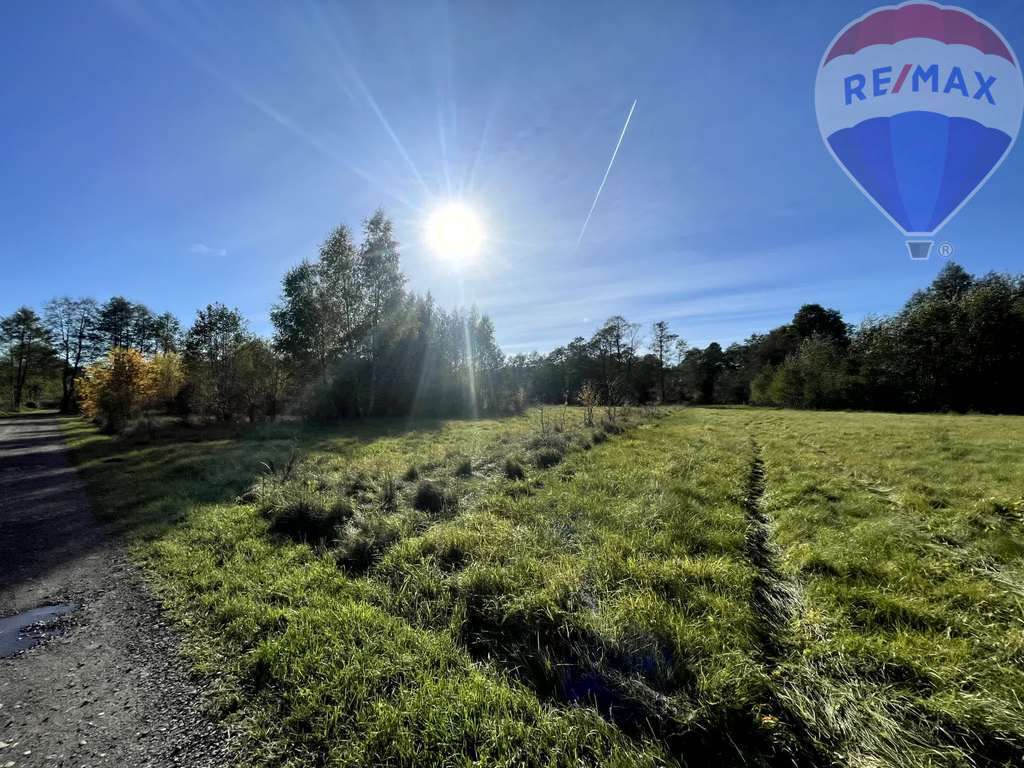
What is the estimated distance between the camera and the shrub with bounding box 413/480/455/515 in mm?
6764

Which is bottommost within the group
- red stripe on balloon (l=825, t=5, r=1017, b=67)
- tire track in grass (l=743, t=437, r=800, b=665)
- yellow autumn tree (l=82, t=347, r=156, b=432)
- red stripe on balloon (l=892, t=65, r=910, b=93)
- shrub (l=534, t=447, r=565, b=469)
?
tire track in grass (l=743, t=437, r=800, b=665)

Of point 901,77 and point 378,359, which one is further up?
point 901,77

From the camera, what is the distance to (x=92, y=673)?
119 inches

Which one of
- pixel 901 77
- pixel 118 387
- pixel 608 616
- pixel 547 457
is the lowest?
pixel 608 616

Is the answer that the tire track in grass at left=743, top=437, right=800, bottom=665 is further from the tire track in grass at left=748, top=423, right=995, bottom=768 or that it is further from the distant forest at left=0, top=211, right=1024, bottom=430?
the distant forest at left=0, top=211, right=1024, bottom=430

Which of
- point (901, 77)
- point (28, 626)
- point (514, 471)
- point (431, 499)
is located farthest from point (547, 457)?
point (901, 77)

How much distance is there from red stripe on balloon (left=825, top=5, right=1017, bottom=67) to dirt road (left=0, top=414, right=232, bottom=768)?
1526cm

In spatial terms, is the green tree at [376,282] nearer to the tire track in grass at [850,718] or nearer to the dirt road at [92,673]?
the dirt road at [92,673]

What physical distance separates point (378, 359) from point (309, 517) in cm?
2041

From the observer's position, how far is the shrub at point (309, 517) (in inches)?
233

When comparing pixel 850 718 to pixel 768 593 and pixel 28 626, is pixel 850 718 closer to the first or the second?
pixel 768 593

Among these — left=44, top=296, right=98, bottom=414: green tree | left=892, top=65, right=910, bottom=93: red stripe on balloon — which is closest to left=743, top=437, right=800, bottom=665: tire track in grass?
left=892, top=65, right=910, bottom=93: red stripe on balloon

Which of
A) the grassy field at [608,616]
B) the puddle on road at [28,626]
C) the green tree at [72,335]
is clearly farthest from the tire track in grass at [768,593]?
the green tree at [72,335]

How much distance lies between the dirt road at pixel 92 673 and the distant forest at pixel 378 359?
49.5 ft
